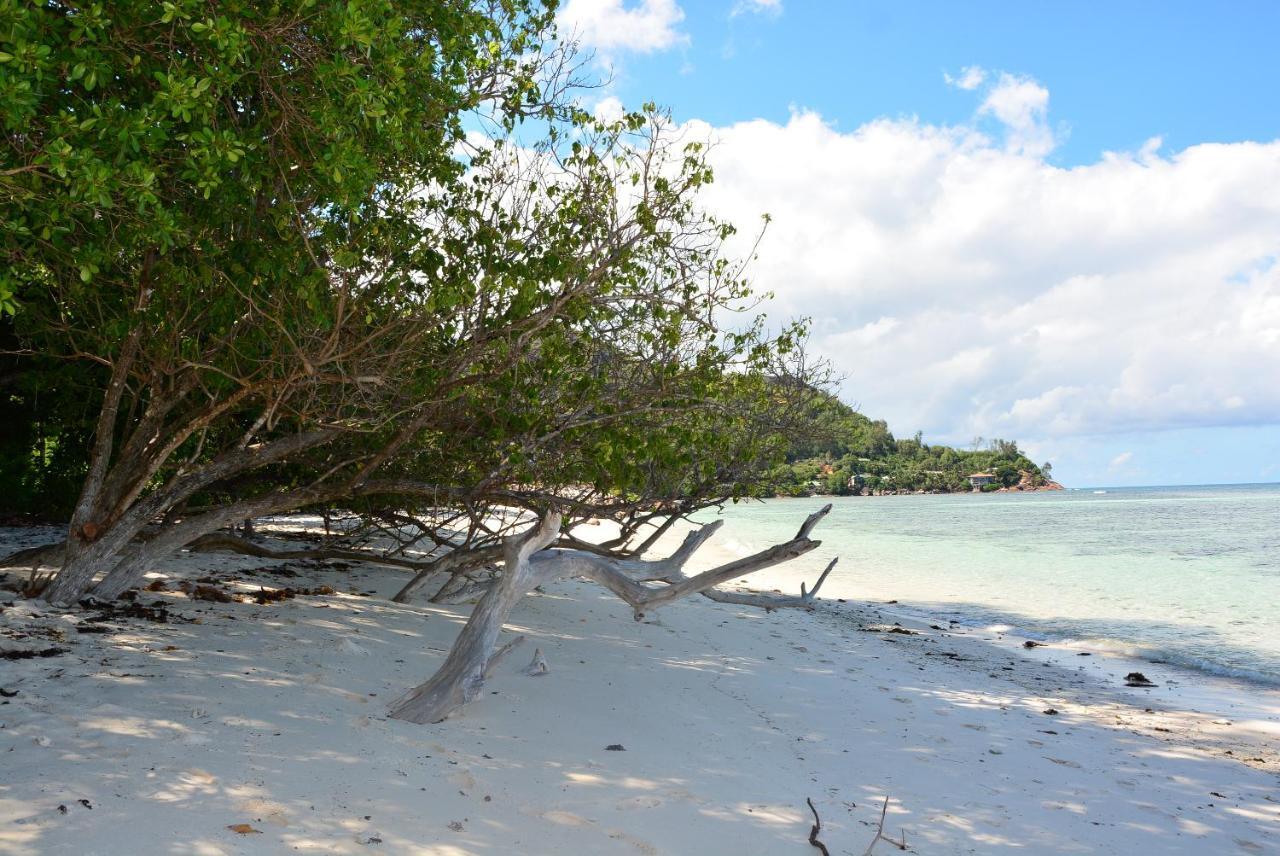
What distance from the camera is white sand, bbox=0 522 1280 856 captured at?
376 cm

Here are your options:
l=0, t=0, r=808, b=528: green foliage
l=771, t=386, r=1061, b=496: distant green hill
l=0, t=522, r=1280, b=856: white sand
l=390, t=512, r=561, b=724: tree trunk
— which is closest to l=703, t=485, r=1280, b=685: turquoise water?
l=0, t=522, r=1280, b=856: white sand

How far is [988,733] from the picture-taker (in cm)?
660

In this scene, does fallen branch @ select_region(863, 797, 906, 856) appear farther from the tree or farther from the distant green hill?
the distant green hill

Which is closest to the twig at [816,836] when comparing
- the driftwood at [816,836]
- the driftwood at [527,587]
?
the driftwood at [816,836]

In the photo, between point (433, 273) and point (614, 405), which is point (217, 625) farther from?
point (614, 405)

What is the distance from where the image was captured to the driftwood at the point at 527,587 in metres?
5.21

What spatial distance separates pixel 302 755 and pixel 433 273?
3.69 metres

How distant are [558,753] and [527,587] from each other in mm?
1156

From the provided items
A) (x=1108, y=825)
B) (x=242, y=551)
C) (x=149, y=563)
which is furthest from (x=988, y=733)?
(x=242, y=551)

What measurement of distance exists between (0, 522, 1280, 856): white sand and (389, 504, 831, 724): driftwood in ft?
0.58

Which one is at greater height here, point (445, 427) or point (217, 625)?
point (445, 427)

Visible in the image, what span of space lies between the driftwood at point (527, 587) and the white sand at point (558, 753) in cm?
18

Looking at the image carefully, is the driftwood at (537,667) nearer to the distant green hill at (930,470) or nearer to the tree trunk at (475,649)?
the tree trunk at (475,649)

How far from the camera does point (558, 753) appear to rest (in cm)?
488
